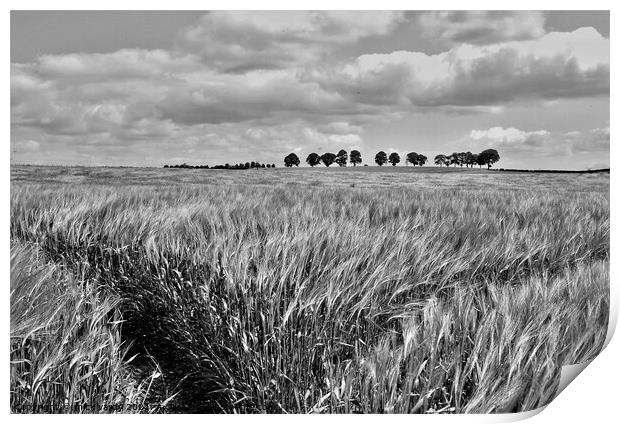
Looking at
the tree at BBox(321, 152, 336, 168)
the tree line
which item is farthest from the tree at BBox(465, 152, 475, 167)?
the tree at BBox(321, 152, 336, 168)

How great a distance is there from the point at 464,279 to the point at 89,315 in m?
1.26

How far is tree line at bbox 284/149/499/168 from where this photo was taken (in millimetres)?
2203

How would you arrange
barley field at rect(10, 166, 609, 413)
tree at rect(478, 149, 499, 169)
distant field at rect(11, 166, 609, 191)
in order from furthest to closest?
distant field at rect(11, 166, 609, 191), tree at rect(478, 149, 499, 169), barley field at rect(10, 166, 609, 413)

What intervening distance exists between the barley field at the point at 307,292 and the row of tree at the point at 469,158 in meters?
0.19

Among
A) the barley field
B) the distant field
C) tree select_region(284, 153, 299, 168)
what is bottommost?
the barley field

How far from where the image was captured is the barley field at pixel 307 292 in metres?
1.30

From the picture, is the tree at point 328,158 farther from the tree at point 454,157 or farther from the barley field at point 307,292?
the tree at point 454,157

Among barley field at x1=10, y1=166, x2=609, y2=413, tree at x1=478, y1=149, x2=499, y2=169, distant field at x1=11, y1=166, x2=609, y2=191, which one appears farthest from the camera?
distant field at x1=11, y1=166, x2=609, y2=191

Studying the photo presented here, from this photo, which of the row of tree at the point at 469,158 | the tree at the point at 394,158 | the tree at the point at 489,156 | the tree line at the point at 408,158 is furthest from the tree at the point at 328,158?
the tree at the point at 489,156

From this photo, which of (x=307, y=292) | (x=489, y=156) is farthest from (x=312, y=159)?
(x=307, y=292)

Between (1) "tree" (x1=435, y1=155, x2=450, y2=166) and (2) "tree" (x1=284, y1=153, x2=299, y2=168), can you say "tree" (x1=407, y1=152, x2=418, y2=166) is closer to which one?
(1) "tree" (x1=435, y1=155, x2=450, y2=166)

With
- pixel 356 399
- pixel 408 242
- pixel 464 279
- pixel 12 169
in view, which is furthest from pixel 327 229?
pixel 12 169

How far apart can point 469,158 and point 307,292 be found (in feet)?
3.35
